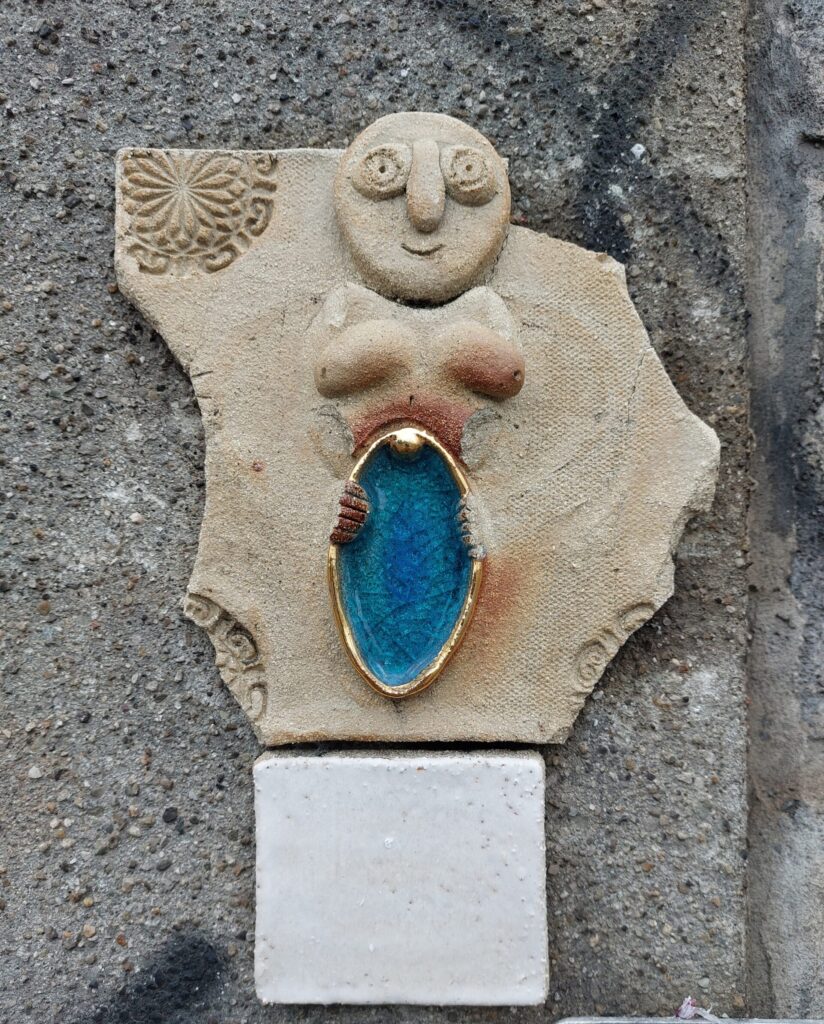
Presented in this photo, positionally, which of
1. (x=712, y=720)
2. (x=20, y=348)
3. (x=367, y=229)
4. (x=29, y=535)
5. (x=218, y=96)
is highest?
(x=218, y=96)

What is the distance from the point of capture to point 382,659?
1182mm

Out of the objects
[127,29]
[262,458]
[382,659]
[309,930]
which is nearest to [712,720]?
[382,659]

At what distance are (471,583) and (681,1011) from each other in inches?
30.4

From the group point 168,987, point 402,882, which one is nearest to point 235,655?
point 402,882

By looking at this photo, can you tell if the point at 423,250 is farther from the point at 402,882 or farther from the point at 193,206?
the point at 402,882

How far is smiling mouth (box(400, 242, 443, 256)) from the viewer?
1.19m


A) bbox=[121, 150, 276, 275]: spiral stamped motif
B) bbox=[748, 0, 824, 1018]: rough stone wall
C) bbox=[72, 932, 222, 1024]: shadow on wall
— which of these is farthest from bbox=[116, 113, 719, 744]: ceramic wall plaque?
bbox=[72, 932, 222, 1024]: shadow on wall

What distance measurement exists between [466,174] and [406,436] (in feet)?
1.37

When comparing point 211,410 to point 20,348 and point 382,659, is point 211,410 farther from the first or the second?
point 382,659

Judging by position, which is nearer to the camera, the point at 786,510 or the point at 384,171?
the point at 384,171

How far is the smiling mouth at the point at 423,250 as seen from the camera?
1.19 metres

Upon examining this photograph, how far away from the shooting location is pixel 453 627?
1.18 m

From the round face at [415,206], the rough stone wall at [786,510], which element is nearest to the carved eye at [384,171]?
the round face at [415,206]

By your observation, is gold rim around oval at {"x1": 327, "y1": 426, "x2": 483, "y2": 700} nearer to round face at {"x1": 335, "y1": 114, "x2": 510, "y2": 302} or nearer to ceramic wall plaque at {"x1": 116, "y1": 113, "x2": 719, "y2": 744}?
ceramic wall plaque at {"x1": 116, "y1": 113, "x2": 719, "y2": 744}
